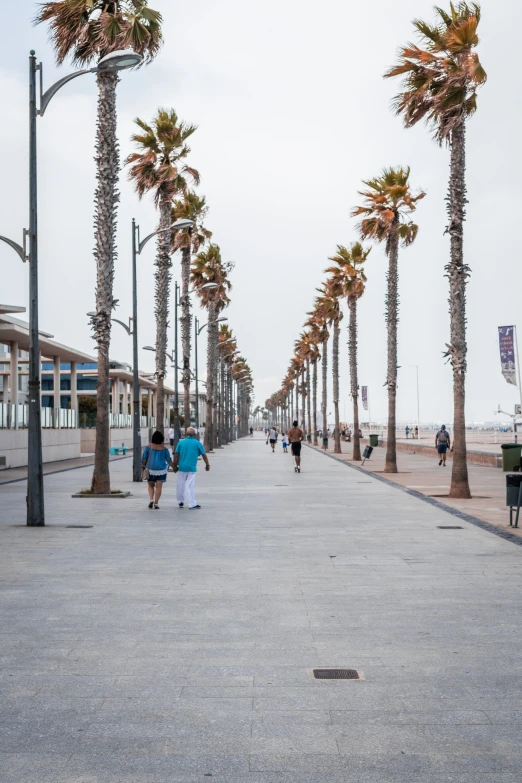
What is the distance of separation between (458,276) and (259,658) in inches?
613

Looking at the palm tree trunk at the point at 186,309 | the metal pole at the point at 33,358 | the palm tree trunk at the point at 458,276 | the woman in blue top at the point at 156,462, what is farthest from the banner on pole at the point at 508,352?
the metal pole at the point at 33,358

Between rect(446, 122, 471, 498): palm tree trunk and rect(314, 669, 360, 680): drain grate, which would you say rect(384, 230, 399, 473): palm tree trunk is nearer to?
rect(446, 122, 471, 498): palm tree trunk

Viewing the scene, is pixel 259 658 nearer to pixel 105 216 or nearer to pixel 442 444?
pixel 105 216

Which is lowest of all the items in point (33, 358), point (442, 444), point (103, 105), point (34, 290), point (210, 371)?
point (442, 444)

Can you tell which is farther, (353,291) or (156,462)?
(353,291)

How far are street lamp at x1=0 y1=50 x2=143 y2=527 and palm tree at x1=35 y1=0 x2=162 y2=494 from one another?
5463mm

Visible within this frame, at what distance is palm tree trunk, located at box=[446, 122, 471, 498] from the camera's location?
2048 centimetres

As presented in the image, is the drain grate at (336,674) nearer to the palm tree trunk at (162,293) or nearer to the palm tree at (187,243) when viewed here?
the palm tree trunk at (162,293)

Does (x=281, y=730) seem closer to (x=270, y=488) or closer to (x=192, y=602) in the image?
(x=192, y=602)

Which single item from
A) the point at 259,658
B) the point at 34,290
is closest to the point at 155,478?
the point at 34,290

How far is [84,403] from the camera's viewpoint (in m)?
107

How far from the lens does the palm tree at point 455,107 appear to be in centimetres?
1997

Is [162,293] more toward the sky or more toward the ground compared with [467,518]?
Result: more toward the sky

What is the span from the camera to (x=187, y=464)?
17.4 metres
